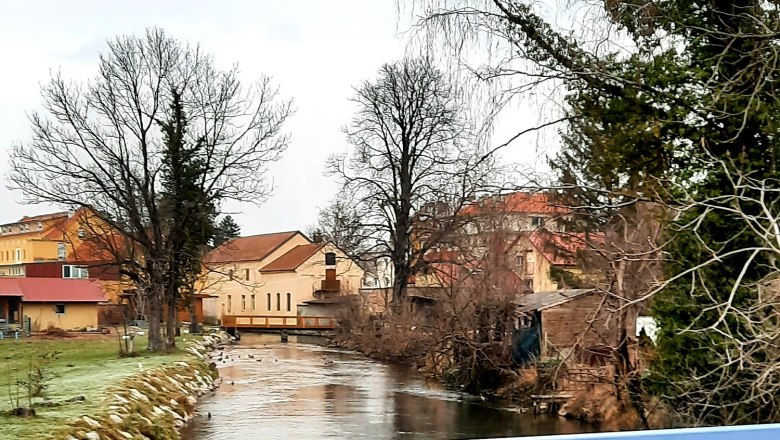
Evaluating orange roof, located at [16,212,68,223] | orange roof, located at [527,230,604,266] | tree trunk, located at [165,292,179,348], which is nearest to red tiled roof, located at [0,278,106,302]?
orange roof, located at [16,212,68,223]

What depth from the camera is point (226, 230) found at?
4.89 m

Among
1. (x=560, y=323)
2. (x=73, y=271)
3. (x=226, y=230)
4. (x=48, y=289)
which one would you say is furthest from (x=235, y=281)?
(x=560, y=323)

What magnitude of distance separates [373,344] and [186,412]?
3.85 m

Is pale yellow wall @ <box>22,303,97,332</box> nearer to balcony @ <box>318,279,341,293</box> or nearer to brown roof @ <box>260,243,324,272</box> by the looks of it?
brown roof @ <box>260,243,324,272</box>

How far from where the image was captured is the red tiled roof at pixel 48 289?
3971 millimetres

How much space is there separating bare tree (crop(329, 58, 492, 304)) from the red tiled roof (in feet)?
5.10

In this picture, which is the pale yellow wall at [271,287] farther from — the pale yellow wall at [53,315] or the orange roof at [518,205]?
the orange roof at [518,205]

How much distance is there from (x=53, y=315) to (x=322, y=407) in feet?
9.74

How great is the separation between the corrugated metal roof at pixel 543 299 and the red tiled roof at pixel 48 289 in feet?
13.6

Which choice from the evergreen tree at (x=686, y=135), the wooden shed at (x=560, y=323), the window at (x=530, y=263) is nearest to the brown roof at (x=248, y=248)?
the evergreen tree at (x=686, y=135)

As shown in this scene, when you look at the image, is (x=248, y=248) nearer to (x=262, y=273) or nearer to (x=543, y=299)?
(x=262, y=273)

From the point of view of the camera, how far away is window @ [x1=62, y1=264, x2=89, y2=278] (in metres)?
4.18

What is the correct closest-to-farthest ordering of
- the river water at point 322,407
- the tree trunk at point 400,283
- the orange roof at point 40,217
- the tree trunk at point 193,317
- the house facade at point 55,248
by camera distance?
1. the house facade at point 55,248
2. the orange roof at point 40,217
3. the tree trunk at point 193,317
4. the river water at point 322,407
5. the tree trunk at point 400,283

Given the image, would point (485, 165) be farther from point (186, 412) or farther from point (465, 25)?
point (186, 412)
